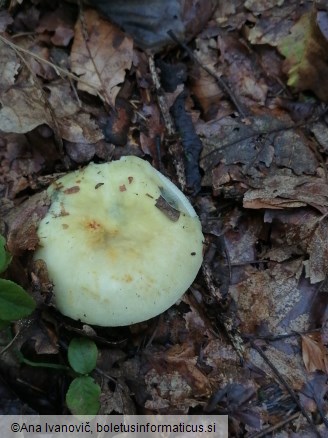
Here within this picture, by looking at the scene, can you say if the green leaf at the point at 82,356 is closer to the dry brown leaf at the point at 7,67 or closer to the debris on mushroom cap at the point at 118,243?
the debris on mushroom cap at the point at 118,243

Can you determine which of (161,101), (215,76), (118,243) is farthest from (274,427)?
(215,76)

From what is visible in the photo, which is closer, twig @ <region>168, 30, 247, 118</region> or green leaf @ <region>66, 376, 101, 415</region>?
green leaf @ <region>66, 376, 101, 415</region>

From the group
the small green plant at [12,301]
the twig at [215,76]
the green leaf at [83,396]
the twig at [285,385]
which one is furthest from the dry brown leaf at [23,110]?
the twig at [285,385]

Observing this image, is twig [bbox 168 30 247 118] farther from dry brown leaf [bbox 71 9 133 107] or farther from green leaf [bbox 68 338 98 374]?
green leaf [bbox 68 338 98 374]

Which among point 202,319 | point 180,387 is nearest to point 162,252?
point 202,319

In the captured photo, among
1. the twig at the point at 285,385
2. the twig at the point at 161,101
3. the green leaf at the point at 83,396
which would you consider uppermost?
the twig at the point at 161,101

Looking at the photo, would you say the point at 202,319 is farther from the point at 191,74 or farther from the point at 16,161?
the point at 191,74

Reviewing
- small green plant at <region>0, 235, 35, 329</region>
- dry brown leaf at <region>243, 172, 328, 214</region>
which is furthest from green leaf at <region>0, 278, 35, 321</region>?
dry brown leaf at <region>243, 172, 328, 214</region>
